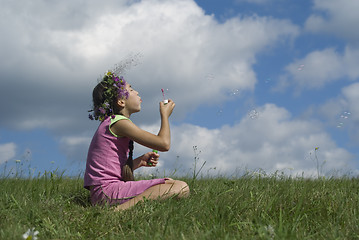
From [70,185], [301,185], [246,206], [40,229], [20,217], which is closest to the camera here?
[40,229]

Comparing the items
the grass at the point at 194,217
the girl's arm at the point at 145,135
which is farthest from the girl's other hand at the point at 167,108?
the grass at the point at 194,217

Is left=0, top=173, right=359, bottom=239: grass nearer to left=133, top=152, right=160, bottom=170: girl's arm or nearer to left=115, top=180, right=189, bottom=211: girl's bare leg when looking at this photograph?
left=115, top=180, right=189, bottom=211: girl's bare leg

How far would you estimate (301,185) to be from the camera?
223 inches

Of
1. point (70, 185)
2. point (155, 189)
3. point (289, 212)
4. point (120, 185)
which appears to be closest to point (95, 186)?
point (120, 185)

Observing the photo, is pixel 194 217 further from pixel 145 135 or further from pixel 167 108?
pixel 167 108

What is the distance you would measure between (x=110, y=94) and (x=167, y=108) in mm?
703

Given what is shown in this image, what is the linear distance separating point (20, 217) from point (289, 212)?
263cm

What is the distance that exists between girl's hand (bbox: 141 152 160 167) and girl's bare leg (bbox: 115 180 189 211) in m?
0.71

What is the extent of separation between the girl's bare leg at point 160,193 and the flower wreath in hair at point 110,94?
100 cm

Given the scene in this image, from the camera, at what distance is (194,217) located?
380cm

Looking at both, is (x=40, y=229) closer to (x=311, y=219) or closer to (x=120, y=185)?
(x=120, y=185)

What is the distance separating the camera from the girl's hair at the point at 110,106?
480 cm

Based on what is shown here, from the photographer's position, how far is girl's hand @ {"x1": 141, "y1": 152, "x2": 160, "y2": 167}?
5281mm

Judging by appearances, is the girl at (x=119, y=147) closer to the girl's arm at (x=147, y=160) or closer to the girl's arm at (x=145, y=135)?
the girl's arm at (x=145, y=135)
